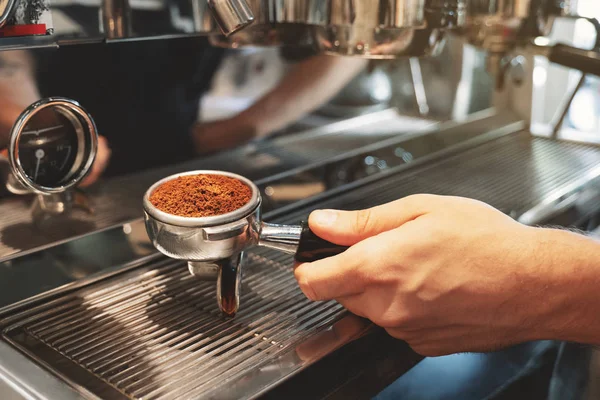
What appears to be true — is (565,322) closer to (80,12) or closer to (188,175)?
(188,175)

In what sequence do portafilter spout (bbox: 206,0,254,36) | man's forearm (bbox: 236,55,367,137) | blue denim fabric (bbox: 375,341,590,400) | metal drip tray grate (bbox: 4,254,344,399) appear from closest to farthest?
metal drip tray grate (bbox: 4,254,344,399), portafilter spout (bbox: 206,0,254,36), blue denim fabric (bbox: 375,341,590,400), man's forearm (bbox: 236,55,367,137)

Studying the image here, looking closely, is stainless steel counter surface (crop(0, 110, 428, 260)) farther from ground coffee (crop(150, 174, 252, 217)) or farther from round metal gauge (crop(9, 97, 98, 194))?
ground coffee (crop(150, 174, 252, 217))

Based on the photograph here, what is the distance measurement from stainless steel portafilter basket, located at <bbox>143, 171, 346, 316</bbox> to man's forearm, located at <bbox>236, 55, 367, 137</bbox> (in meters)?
0.35

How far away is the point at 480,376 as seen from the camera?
31.0 inches

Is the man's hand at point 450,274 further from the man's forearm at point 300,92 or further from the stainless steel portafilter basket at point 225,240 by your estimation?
the man's forearm at point 300,92

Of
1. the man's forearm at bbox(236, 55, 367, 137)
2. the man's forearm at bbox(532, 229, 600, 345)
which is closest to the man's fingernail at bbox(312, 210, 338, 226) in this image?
the man's forearm at bbox(532, 229, 600, 345)

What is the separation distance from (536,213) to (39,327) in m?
0.62

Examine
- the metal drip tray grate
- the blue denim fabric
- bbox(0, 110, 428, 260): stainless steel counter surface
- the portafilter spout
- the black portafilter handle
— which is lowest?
the blue denim fabric

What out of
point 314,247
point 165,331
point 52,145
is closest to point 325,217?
point 314,247

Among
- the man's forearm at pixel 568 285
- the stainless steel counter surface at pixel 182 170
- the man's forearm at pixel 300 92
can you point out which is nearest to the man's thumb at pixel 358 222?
the man's forearm at pixel 568 285

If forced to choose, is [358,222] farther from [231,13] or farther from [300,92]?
[300,92]

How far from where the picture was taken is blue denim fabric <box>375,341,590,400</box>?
2.33ft

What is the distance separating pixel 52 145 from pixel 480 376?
584 millimetres

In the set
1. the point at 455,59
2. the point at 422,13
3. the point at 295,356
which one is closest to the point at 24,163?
the point at 295,356
